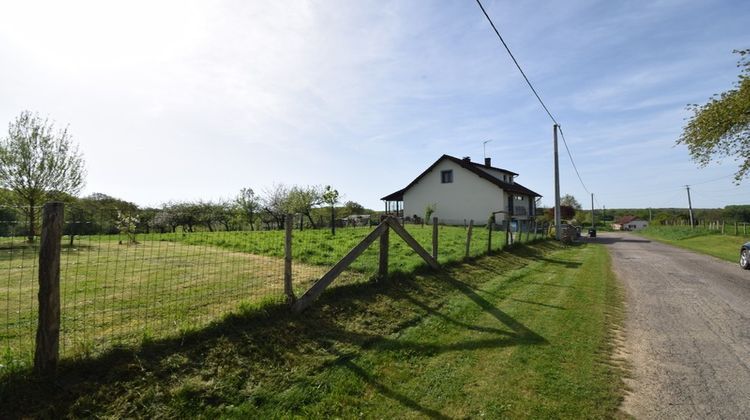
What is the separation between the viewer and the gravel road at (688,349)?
331 cm

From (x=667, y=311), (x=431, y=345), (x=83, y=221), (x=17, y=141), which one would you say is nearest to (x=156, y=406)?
(x=431, y=345)

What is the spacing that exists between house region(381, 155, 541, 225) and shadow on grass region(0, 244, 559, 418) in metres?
29.5

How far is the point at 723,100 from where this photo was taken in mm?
17562

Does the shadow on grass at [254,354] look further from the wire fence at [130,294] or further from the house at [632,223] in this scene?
the house at [632,223]

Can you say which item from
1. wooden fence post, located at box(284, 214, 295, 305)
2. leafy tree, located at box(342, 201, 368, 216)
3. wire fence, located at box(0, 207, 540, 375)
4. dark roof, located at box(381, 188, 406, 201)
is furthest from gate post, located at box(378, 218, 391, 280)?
leafy tree, located at box(342, 201, 368, 216)

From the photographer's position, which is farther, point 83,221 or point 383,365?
point 83,221

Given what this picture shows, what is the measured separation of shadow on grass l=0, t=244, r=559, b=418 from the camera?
311 cm

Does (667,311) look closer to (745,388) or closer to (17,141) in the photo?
(745,388)

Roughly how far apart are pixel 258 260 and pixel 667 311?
31.8 ft

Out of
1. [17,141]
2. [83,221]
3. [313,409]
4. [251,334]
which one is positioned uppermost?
[17,141]

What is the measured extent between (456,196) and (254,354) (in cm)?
3515

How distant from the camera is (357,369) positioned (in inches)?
158

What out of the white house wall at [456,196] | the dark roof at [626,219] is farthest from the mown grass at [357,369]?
the dark roof at [626,219]

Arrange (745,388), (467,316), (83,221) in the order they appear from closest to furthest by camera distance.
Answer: (745,388)
(83,221)
(467,316)
